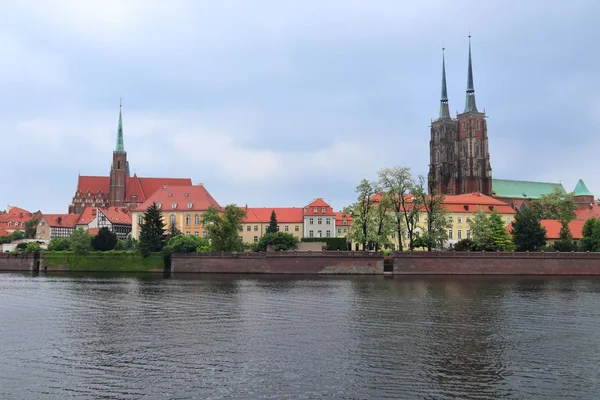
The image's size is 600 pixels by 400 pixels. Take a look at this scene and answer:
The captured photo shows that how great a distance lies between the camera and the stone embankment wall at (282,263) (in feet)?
231

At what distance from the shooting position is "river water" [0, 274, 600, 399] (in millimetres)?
18266

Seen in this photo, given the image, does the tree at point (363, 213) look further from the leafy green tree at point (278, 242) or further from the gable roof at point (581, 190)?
the gable roof at point (581, 190)

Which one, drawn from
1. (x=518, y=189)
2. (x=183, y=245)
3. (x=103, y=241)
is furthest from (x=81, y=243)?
(x=518, y=189)

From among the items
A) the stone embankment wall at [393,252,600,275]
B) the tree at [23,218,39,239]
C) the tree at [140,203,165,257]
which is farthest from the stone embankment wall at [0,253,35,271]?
the stone embankment wall at [393,252,600,275]

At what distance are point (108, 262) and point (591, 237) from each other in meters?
64.6

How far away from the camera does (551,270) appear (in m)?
69.6

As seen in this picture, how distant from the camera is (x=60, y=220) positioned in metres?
119

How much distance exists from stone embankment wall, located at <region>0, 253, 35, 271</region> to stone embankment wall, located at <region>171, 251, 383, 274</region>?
23433 millimetres

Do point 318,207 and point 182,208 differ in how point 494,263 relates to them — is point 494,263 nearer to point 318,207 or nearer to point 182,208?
point 318,207

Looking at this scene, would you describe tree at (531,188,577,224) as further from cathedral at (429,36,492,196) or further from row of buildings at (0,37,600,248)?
cathedral at (429,36,492,196)

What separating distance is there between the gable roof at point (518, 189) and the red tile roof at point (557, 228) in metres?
40.5

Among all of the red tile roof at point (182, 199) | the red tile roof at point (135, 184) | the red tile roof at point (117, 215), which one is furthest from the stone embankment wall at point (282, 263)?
the red tile roof at point (135, 184)

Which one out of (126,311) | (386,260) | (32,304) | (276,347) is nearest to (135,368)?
(276,347)

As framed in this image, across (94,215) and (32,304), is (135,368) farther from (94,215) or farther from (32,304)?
(94,215)
